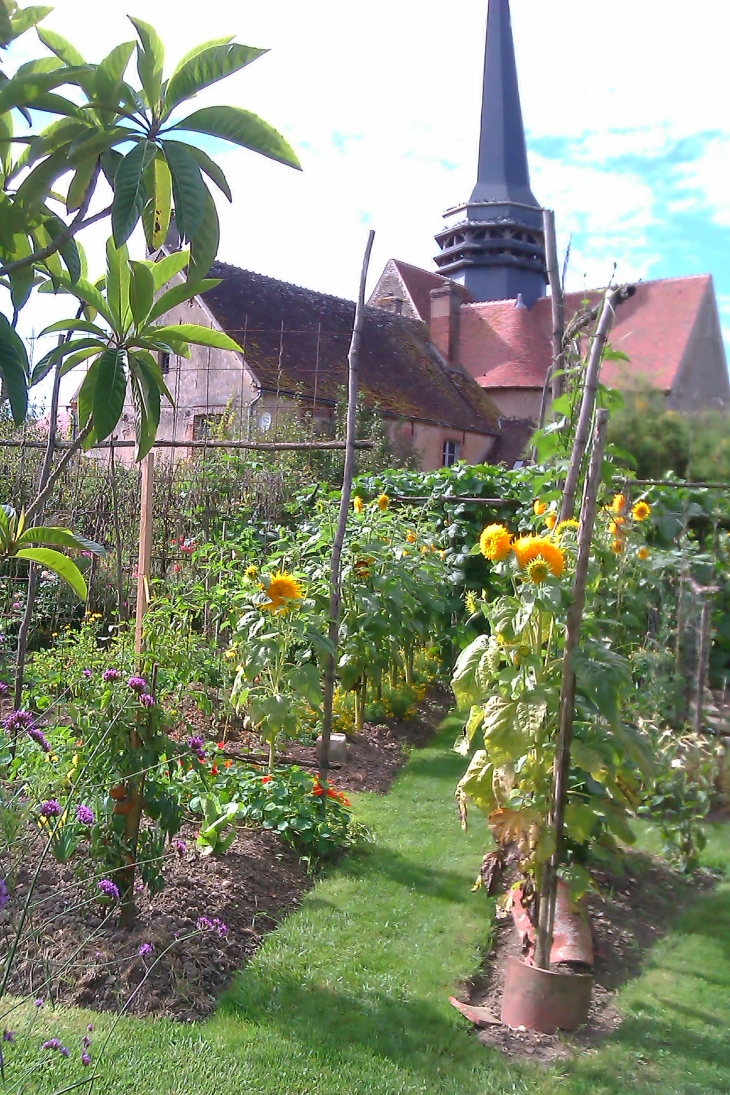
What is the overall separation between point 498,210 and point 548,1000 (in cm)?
3345

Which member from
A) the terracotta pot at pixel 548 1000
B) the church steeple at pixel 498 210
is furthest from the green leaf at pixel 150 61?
the church steeple at pixel 498 210

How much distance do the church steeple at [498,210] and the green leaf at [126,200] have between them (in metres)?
31.5

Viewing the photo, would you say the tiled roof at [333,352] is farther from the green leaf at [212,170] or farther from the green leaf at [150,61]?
the green leaf at [150,61]

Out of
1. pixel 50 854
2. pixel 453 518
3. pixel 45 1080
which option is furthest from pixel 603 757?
pixel 453 518

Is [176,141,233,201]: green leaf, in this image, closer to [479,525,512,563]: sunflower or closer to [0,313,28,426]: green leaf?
[0,313,28,426]: green leaf

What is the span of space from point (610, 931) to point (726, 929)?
0.42m

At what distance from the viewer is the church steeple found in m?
32.0

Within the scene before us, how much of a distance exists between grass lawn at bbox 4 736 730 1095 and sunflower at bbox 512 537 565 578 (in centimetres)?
138

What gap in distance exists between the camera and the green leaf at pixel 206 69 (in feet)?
5.29

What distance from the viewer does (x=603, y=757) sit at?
2.91 meters

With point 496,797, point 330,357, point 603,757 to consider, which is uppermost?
point 330,357

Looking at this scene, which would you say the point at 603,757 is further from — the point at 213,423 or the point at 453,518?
the point at 213,423

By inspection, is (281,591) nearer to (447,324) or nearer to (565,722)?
(565,722)

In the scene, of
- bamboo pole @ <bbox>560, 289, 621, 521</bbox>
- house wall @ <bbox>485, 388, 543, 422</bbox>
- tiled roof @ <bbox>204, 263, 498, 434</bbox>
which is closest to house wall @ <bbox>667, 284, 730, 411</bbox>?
bamboo pole @ <bbox>560, 289, 621, 521</bbox>
